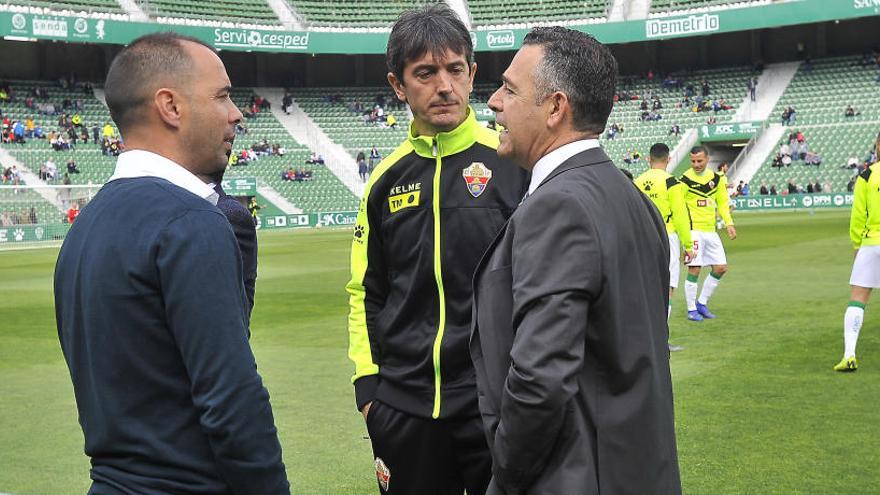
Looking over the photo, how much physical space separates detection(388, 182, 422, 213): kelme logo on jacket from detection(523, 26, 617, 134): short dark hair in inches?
35.1

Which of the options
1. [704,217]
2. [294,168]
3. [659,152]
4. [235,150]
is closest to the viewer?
[659,152]

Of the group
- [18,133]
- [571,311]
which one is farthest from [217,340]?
[18,133]

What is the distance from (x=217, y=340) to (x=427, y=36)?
163cm

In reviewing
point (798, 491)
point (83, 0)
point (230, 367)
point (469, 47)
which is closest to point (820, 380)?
point (798, 491)

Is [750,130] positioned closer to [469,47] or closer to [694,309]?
[694,309]

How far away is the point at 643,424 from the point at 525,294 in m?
0.48

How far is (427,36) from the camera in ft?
11.5

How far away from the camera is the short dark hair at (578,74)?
266cm

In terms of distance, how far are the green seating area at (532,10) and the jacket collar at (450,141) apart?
5390 cm

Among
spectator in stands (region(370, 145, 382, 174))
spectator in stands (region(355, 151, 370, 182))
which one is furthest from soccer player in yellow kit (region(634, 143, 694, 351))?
spectator in stands (region(355, 151, 370, 182))

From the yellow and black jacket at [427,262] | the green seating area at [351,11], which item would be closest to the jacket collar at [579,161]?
the yellow and black jacket at [427,262]

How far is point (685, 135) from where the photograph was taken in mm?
49719

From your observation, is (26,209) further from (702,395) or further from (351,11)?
(702,395)

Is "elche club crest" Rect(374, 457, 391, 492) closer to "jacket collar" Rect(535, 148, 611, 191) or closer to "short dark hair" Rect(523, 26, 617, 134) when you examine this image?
"jacket collar" Rect(535, 148, 611, 191)
